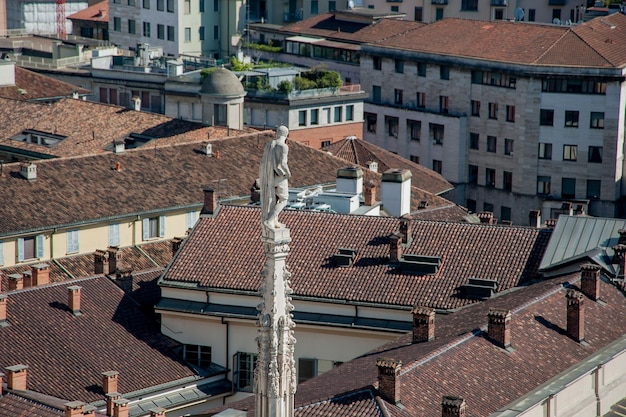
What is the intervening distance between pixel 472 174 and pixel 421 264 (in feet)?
200

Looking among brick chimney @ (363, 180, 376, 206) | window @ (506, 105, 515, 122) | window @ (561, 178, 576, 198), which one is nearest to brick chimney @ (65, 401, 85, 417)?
brick chimney @ (363, 180, 376, 206)

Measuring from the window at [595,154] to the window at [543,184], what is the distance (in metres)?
3.37

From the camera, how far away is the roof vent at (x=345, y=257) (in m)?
62.0

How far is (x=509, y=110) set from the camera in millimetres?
116312

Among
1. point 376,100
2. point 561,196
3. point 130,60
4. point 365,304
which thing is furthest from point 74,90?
point 365,304

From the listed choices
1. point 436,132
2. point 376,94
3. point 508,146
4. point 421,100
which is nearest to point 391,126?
→ point 376,94

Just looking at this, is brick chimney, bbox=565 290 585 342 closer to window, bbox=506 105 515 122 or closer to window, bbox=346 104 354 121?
window, bbox=506 105 515 122

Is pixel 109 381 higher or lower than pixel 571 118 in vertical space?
higher

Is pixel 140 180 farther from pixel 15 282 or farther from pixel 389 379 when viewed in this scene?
pixel 389 379

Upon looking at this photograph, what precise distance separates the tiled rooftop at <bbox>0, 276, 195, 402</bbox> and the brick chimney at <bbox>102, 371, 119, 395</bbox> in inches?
19.9

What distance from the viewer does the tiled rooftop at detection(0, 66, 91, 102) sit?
388 feet

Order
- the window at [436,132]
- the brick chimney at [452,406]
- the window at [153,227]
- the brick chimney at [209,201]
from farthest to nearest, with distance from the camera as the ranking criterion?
the window at [436,132]
the window at [153,227]
the brick chimney at [209,201]
the brick chimney at [452,406]

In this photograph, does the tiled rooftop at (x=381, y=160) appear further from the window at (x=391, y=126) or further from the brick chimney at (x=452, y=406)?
the brick chimney at (x=452, y=406)

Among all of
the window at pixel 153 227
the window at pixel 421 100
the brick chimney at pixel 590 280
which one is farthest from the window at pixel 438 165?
the brick chimney at pixel 590 280
